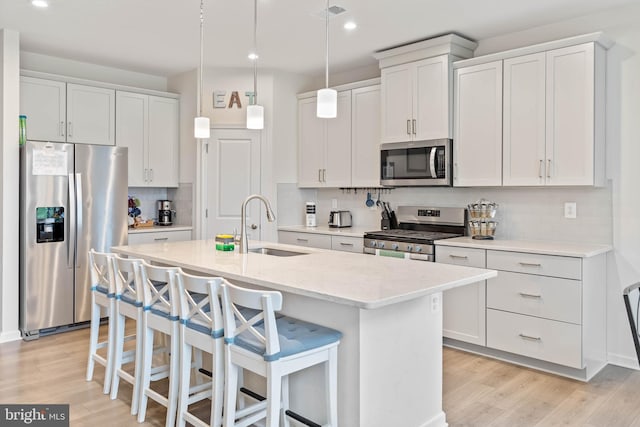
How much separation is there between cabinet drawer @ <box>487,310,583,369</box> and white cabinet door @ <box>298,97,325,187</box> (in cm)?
244

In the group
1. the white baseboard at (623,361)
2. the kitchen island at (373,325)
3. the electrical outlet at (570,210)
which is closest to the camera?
the kitchen island at (373,325)

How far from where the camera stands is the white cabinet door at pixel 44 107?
4504mm

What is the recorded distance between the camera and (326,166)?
5.27 m

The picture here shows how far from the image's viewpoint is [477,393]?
10.1 ft

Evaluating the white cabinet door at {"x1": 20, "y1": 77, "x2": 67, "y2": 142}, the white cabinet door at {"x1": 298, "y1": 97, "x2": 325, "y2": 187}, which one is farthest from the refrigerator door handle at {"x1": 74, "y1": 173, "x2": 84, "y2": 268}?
the white cabinet door at {"x1": 298, "y1": 97, "x2": 325, "y2": 187}

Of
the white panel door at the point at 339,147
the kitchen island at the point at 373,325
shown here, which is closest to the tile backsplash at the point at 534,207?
the white panel door at the point at 339,147

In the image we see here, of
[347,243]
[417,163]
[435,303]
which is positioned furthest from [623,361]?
[347,243]

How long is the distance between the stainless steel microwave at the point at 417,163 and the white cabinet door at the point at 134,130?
261cm

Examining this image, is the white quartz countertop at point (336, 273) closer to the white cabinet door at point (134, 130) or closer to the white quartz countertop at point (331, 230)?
the white quartz countertop at point (331, 230)

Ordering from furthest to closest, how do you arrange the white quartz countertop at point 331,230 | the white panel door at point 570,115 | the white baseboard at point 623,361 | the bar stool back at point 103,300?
the white quartz countertop at point 331,230 < the white baseboard at point 623,361 < the white panel door at point 570,115 < the bar stool back at point 103,300

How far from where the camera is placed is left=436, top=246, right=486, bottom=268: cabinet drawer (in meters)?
3.71

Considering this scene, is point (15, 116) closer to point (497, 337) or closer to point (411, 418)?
point (411, 418)

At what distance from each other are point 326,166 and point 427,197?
3.86 ft

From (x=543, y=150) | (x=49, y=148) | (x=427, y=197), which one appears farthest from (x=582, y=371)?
(x=49, y=148)
